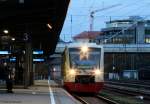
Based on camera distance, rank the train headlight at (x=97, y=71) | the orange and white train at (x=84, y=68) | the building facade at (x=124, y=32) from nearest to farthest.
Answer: the orange and white train at (x=84, y=68) < the train headlight at (x=97, y=71) < the building facade at (x=124, y=32)

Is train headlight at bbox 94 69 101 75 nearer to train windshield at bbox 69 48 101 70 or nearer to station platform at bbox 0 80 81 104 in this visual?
train windshield at bbox 69 48 101 70

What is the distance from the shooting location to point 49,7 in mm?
30094

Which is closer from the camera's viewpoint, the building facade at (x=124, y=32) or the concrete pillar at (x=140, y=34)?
the concrete pillar at (x=140, y=34)

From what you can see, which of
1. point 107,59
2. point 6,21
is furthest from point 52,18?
point 107,59

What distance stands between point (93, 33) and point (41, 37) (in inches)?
3193

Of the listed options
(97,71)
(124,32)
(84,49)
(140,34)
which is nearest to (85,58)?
(84,49)

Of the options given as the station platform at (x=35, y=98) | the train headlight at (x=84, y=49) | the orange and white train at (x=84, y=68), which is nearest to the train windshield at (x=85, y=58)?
the orange and white train at (x=84, y=68)

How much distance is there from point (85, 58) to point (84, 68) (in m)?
0.80

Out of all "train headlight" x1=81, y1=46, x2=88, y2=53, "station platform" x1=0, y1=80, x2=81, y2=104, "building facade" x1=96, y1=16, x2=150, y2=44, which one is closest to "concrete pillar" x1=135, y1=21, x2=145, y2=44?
"building facade" x1=96, y1=16, x2=150, y2=44

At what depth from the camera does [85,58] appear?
35.2m

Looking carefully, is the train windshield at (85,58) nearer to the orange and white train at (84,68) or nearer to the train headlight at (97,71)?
the orange and white train at (84,68)

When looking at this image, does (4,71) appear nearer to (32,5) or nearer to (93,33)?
(32,5)

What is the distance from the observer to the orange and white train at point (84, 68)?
34344 millimetres

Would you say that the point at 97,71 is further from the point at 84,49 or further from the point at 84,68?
the point at 84,49
